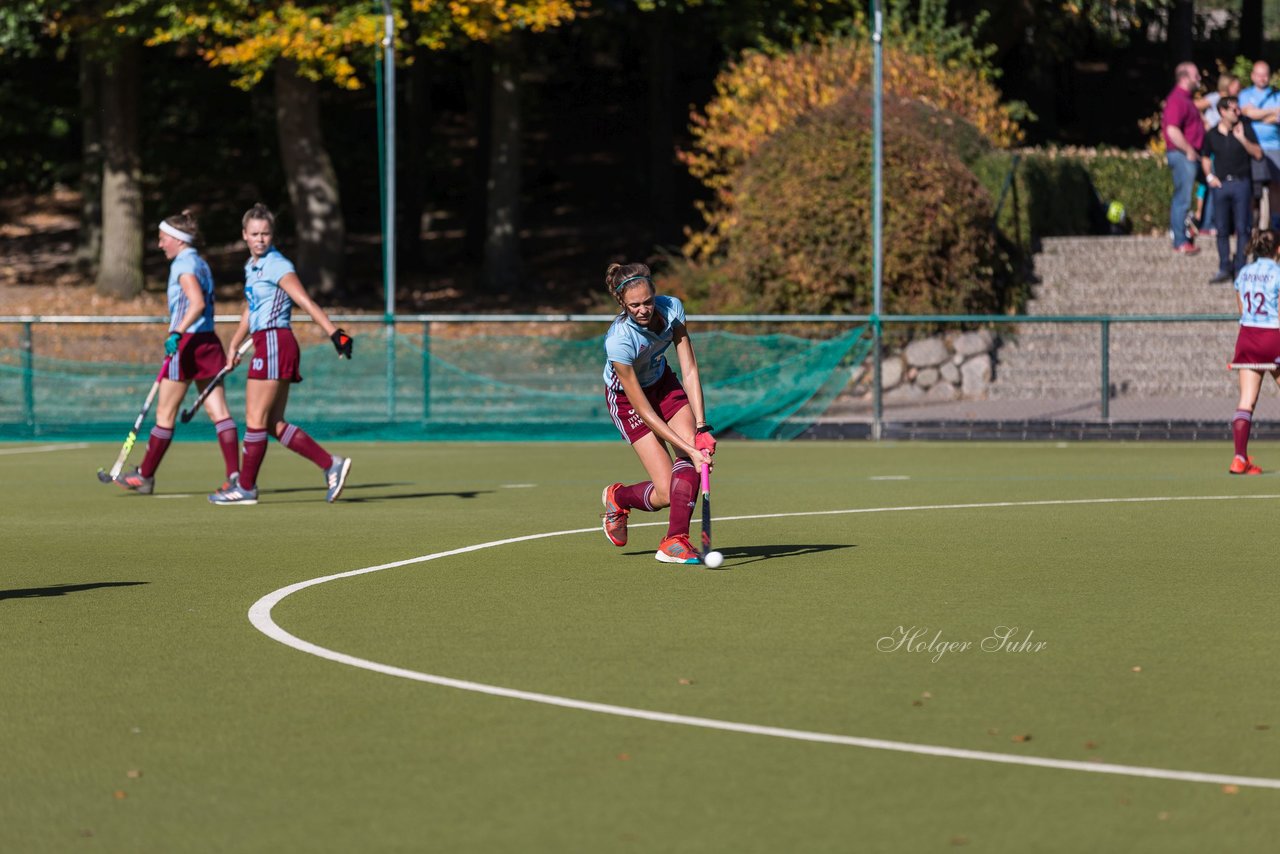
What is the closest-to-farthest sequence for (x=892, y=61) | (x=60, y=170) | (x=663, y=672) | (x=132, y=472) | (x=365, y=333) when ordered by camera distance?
(x=663, y=672)
(x=132, y=472)
(x=365, y=333)
(x=892, y=61)
(x=60, y=170)

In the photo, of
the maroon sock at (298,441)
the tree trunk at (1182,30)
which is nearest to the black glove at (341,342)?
the maroon sock at (298,441)

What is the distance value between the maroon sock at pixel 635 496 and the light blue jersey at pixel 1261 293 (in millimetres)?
6762

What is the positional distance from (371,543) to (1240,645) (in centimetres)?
556

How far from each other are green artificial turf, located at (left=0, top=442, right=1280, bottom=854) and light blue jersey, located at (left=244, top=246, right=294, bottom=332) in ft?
4.24

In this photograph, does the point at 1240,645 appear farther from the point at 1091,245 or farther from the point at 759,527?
the point at 1091,245

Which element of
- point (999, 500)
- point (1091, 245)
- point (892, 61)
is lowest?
point (999, 500)

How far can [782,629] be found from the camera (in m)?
8.81

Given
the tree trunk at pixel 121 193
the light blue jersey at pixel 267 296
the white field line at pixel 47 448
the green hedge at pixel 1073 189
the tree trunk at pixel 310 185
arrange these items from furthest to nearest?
the tree trunk at pixel 121 193
the tree trunk at pixel 310 185
the green hedge at pixel 1073 189
the white field line at pixel 47 448
the light blue jersey at pixel 267 296

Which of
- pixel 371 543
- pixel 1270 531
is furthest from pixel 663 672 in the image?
Answer: pixel 1270 531

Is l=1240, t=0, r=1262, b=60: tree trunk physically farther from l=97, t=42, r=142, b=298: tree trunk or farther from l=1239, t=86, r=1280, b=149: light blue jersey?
l=1239, t=86, r=1280, b=149: light blue jersey

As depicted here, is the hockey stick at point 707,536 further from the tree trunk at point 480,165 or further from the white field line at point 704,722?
the tree trunk at point 480,165

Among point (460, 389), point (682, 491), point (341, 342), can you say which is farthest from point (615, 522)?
point (460, 389)

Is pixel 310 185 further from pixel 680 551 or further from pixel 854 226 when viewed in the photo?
pixel 680 551

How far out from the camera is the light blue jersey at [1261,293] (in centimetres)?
1603
